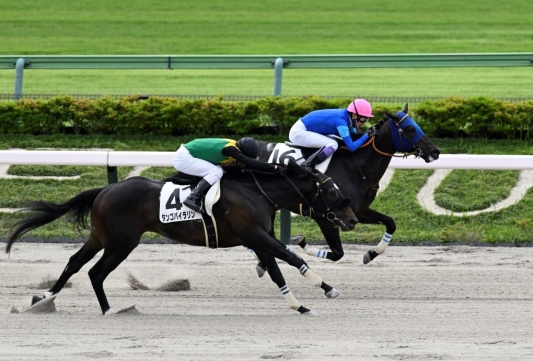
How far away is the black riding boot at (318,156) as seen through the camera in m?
9.91

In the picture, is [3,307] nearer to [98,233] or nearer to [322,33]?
[98,233]

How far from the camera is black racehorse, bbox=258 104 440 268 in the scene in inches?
392

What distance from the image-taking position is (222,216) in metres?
8.83

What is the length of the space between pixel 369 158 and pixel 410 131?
0.46 meters

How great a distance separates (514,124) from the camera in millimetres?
13477

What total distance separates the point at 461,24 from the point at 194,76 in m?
8.90

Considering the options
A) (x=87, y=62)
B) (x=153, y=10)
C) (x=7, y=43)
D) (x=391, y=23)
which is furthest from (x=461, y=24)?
(x=87, y=62)

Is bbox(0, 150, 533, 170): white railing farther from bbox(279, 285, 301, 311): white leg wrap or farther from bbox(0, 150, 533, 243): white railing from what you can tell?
bbox(279, 285, 301, 311): white leg wrap

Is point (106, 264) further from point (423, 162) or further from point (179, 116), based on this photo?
point (179, 116)

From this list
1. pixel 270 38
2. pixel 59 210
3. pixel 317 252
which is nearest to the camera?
pixel 59 210

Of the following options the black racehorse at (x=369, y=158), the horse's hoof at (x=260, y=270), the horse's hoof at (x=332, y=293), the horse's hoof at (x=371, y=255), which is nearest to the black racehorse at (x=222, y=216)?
the horse's hoof at (x=332, y=293)

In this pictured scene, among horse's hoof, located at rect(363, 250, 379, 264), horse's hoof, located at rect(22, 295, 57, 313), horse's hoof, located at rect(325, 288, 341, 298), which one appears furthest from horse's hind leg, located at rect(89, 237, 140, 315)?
horse's hoof, located at rect(363, 250, 379, 264)

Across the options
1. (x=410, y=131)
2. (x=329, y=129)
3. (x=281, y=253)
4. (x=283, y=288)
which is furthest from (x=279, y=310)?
(x=410, y=131)

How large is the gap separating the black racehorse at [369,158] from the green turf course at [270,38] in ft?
26.8
